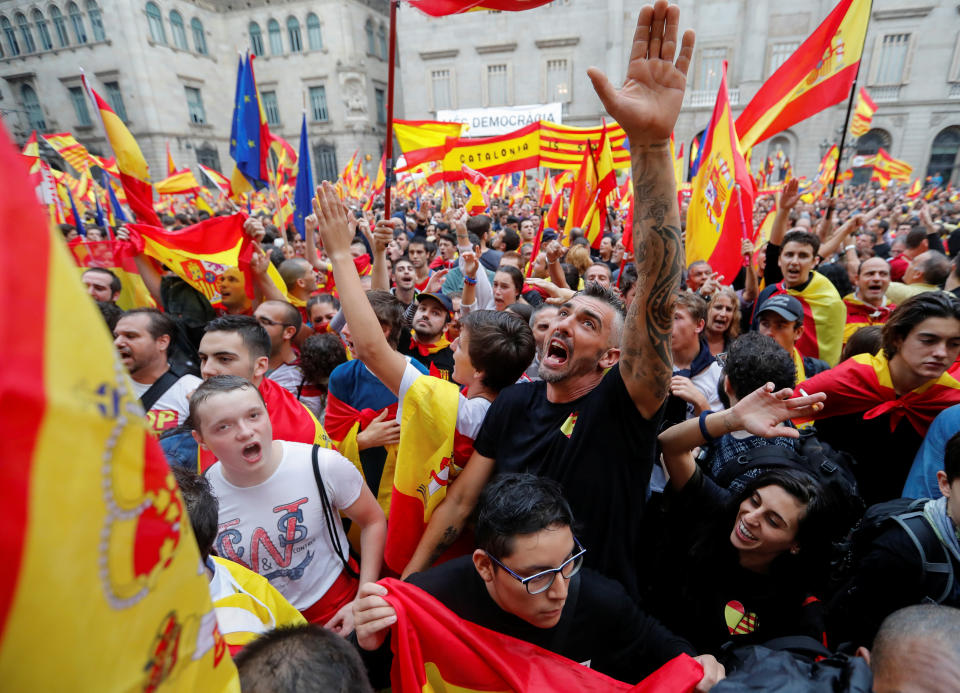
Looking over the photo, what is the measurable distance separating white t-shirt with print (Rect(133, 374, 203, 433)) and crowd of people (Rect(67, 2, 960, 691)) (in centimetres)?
1

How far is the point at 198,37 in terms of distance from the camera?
31250mm

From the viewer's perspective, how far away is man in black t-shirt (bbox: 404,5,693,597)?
1.55 m

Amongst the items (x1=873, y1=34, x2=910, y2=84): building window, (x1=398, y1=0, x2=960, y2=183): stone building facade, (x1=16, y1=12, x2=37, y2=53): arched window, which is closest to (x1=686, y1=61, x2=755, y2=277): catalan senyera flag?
(x1=398, y1=0, x2=960, y2=183): stone building facade

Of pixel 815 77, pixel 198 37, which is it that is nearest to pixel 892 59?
pixel 815 77

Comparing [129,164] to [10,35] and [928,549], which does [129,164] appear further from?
[10,35]

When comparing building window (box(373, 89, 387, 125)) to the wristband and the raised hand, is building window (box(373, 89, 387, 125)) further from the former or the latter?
the wristband

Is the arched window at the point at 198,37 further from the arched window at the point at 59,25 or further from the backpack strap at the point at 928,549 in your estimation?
the backpack strap at the point at 928,549

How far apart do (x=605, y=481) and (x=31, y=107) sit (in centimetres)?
4441

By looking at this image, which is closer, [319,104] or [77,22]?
[77,22]

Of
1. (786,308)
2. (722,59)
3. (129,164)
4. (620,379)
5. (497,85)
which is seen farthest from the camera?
(497,85)

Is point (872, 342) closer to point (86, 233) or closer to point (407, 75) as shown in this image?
point (86, 233)

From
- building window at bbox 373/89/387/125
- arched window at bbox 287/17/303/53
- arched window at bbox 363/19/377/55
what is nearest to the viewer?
arched window at bbox 287/17/303/53

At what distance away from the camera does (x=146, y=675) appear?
1.73 feet

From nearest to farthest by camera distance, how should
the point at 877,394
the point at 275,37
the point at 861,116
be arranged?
the point at 877,394 → the point at 861,116 → the point at 275,37
